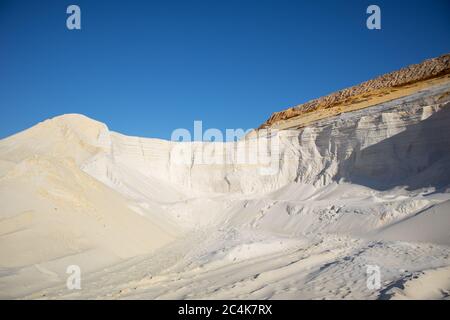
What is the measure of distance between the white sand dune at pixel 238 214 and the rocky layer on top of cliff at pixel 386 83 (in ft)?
15.1

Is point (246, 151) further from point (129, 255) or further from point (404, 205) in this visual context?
point (129, 255)

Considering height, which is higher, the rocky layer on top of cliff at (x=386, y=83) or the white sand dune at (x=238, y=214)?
the rocky layer on top of cliff at (x=386, y=83)

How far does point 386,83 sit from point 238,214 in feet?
50.2

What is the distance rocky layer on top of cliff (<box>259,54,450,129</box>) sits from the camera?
71.3ft

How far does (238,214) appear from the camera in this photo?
17.5m

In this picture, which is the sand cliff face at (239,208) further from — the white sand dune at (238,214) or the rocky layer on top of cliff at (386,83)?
the rocky layer on top of cliff at (386,83)

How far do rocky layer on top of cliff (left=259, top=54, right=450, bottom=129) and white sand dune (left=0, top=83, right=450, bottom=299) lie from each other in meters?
4.61

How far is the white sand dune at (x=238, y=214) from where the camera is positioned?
6438mm

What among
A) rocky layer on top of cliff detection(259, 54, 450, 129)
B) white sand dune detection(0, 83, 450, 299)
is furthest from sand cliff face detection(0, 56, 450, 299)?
rocky layer on top of cliff detection(259, 54, 450, 129)

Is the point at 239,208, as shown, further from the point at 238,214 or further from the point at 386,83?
the point at 386,83

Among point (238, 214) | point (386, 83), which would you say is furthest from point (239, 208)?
point (386, 83)

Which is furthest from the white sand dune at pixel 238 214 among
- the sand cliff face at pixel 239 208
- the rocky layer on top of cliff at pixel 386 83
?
the rocky layer on top of cliff at pixel 386 83
